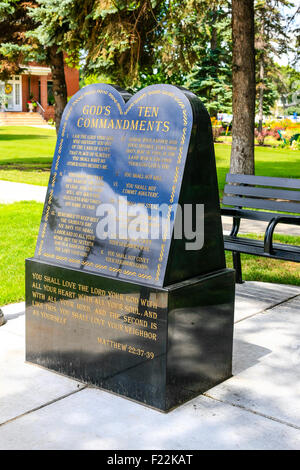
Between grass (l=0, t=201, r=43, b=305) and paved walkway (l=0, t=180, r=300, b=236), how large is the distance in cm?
97

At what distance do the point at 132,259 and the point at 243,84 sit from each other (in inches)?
351

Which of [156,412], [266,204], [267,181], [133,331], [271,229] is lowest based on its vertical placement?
[156,412]

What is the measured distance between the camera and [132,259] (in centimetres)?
344

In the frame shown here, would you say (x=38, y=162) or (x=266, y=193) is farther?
(x=38, y=162)

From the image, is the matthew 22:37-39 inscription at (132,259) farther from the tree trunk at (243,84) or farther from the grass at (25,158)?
the grass at (25,158)

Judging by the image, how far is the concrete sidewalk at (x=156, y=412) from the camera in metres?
2.95

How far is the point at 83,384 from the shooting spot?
3668 millimetres

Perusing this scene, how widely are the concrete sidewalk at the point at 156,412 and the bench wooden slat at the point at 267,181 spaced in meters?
1.88

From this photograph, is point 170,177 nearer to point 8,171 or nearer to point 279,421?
point 279,421

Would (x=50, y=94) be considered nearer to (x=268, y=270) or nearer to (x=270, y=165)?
(x=270, y=165)

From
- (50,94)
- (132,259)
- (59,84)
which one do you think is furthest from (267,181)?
(50,94)

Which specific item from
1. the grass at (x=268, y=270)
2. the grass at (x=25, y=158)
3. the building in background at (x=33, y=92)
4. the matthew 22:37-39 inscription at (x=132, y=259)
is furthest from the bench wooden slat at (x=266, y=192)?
the building in background at (x=33, y=92)
